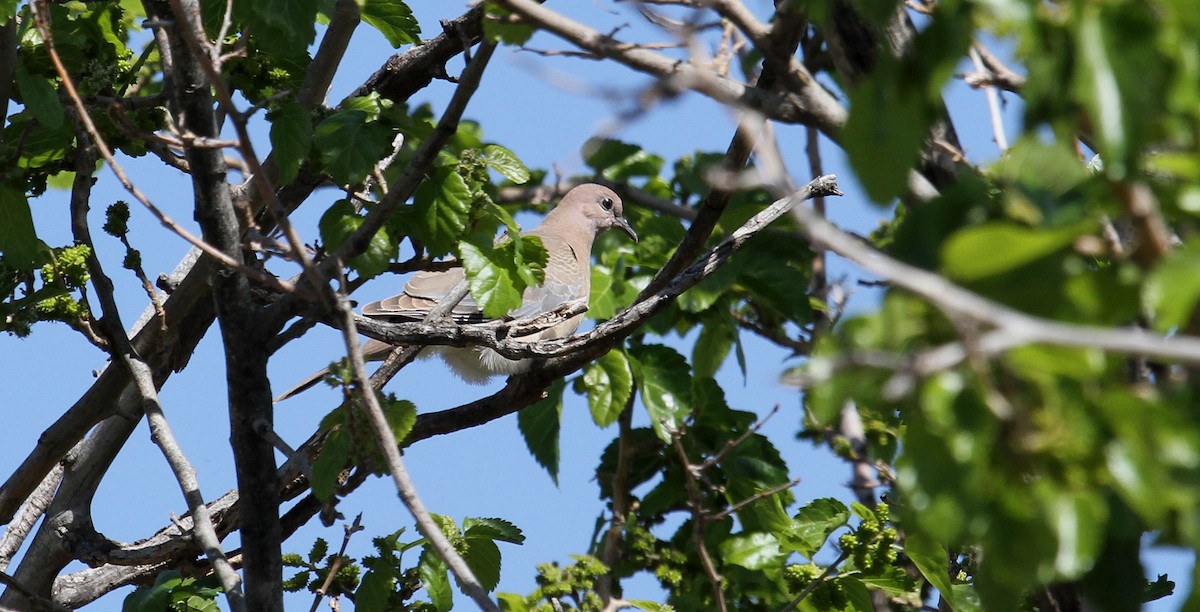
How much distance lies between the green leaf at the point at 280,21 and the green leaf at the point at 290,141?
13.6 inches

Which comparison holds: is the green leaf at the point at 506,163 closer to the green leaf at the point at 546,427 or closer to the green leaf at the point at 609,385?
the green leaf at the point at 609,385

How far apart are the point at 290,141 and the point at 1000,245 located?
6.93 ft

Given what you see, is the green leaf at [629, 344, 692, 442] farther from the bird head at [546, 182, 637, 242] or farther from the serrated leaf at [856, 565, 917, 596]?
the bird head at [546, 182, 637, 242]

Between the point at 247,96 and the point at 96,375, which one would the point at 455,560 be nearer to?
the point at 247,96

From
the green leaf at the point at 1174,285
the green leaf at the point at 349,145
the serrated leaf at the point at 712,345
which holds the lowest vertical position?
the green leaf at the point at 1174,285

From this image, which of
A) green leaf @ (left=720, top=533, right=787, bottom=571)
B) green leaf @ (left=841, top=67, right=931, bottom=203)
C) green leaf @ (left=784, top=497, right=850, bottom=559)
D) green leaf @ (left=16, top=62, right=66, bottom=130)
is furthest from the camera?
green leaf @ (left=720, top=533, right=787, bottom=571)

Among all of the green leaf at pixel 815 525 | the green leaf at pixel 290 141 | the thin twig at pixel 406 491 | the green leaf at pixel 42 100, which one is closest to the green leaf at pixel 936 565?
the green leaf at pixel 815 525

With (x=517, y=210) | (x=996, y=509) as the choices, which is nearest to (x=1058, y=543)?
(x=996, y=509)

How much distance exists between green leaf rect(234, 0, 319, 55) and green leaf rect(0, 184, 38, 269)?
769 mm

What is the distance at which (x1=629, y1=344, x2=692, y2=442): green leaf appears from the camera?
15.4ft

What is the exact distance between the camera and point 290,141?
2.96 meters

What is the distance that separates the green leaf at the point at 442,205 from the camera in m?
3.05

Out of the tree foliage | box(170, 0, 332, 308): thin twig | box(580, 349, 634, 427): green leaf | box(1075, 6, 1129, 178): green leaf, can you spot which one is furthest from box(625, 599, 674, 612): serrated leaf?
box(1075, 6, 1129, 178): green leaf

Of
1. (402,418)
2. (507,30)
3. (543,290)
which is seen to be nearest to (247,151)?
(507,30)
